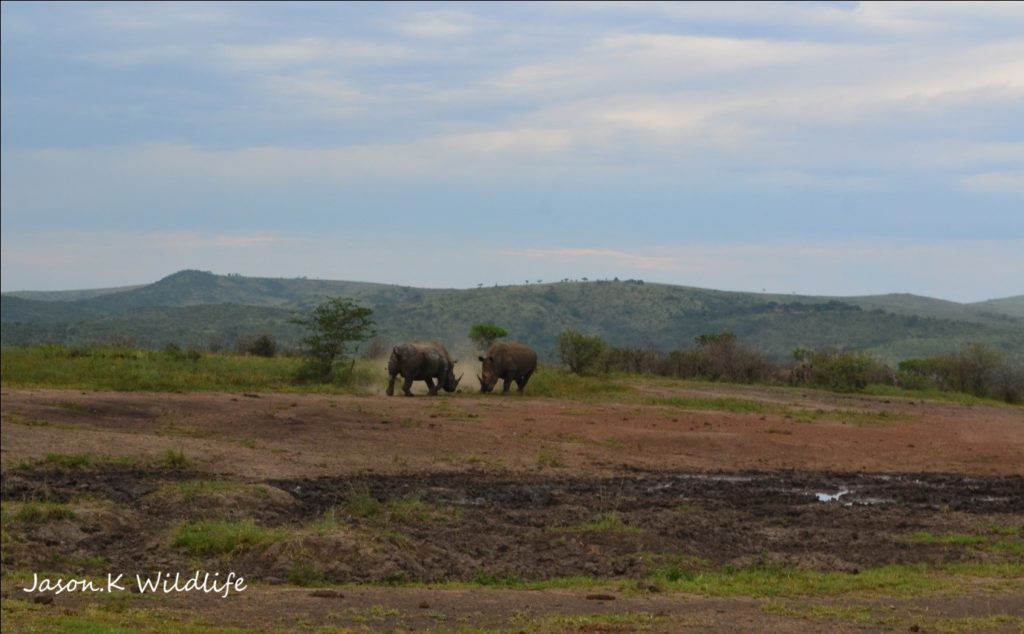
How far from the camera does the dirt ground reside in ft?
39.7

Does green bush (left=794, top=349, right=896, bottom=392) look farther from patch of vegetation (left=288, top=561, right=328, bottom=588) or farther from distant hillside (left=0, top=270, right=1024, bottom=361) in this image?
distant hillside (left=0, top=270, right=1024, bottom=361)

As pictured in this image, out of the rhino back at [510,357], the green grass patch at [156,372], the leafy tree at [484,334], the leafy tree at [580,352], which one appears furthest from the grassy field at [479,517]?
the leafy tree at [484,334]

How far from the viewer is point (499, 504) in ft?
60.8

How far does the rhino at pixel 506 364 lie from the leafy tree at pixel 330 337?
146 inches

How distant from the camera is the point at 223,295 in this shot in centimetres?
15888

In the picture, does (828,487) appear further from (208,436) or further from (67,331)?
(67,331)

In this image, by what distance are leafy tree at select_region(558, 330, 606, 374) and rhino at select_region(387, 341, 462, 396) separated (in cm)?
895

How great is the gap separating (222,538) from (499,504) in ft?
16.3

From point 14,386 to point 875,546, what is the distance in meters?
20.4

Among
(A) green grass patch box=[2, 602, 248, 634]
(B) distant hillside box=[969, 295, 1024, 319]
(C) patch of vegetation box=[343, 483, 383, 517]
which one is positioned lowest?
(A) green grass patch box=[2, 602, 248, 634]

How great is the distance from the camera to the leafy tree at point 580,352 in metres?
44.9

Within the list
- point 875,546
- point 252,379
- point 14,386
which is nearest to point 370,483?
point 875,546

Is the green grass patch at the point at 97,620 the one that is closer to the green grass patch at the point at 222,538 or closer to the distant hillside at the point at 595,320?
the green grass patch at the point at 222,538

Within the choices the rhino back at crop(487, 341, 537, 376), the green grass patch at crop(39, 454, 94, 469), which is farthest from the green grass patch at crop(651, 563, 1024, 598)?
the rhino back at crop(487, 341, 537, 376)
